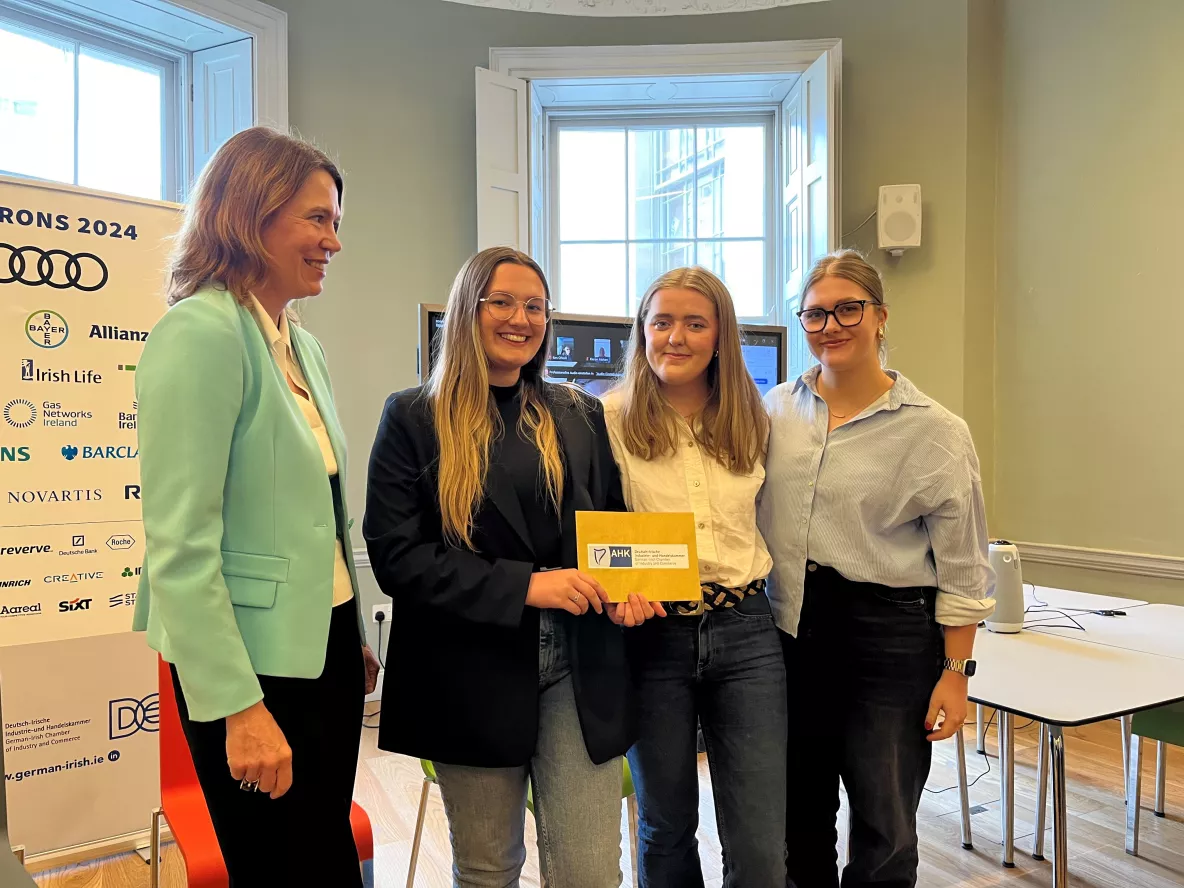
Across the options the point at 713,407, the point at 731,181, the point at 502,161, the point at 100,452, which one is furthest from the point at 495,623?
the point at 731,181

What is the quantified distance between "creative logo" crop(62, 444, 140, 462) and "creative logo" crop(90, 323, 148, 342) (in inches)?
12.2

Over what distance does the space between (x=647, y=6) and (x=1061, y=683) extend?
12.0ft

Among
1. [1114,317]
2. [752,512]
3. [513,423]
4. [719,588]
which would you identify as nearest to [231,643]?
[513,423]

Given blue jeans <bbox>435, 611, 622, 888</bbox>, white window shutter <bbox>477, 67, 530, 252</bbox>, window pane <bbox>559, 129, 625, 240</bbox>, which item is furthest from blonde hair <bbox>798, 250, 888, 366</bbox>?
window pane <bbox>559, 129, 625, 240</bbox>

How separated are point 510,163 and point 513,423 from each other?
2.91 m

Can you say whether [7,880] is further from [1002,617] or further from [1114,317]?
[1114,317]

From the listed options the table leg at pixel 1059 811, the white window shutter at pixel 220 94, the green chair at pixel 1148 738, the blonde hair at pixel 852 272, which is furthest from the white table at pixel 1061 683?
the white window shutter at pixel 220 94

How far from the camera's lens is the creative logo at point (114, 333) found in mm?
2301

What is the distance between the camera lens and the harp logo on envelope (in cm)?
131

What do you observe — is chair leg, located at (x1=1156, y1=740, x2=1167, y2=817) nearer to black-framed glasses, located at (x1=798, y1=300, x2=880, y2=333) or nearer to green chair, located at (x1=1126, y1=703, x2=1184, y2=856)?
green chair, located at (x1=1126, y1=703, x2=1184, y2=856)

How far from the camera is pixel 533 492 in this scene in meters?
1.33

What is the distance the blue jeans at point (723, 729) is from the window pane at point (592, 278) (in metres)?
3.07

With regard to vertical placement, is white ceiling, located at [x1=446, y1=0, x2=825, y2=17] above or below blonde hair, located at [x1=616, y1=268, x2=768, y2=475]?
above

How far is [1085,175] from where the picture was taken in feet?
12.3
